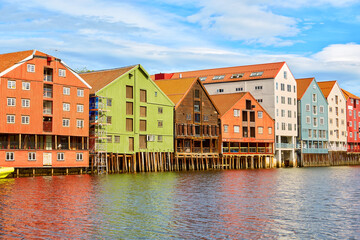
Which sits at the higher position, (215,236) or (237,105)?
(237,105)

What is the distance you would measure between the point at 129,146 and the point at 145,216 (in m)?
48.6

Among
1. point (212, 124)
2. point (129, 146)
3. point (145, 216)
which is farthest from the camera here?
point (212, 124)

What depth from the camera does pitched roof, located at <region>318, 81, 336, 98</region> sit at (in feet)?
453

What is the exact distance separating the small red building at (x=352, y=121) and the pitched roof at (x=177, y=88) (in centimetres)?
6776

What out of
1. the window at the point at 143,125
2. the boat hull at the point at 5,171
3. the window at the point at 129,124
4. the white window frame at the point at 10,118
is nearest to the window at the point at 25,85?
the white window frame at the point at 10,118

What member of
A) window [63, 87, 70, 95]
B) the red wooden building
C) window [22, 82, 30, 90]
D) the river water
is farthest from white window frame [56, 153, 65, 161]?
the red wooden building

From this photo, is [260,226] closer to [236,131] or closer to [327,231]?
[327,231]

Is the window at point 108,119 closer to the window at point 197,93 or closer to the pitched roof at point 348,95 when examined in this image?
the window at point 197,93

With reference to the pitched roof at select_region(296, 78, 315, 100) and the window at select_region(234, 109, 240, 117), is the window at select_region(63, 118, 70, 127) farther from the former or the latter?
the pitched roof at select_region(296, 78, 315, 100)

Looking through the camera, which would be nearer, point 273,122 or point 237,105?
point 237,105

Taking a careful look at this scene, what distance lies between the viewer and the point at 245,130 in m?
106

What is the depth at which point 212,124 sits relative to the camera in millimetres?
98750

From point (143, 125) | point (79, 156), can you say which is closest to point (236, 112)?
point (143, 125)

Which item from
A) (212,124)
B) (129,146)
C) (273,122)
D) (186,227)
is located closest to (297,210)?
(186,227)
